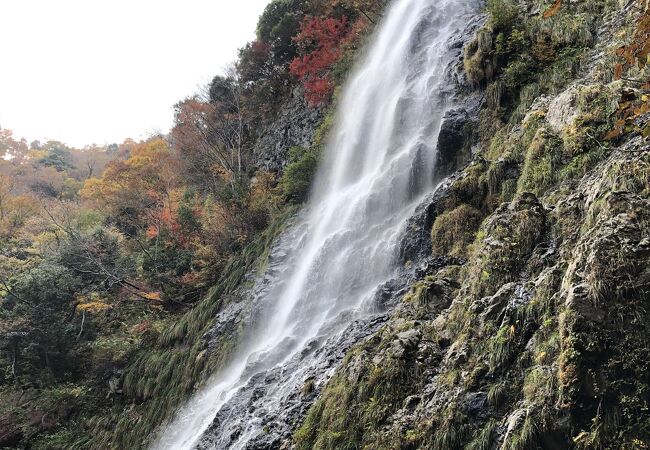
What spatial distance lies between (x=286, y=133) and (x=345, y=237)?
1122 centimetres

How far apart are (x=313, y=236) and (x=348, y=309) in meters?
4.23

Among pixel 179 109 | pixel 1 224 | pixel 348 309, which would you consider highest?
pixel 1 224

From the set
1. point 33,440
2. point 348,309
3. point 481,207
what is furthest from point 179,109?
point 481,207

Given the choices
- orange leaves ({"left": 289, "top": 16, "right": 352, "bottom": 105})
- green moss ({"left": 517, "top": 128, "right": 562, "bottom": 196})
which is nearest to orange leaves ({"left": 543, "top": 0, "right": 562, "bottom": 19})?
green moss ({"left": 517, "top": 128, "right": 562, "bottom": 196})

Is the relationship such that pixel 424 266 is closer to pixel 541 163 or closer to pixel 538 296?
pixel 541 163

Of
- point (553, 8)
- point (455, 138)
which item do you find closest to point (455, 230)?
point (455, 138)

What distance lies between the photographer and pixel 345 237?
1158 cm

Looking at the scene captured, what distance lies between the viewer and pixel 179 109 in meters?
25.0

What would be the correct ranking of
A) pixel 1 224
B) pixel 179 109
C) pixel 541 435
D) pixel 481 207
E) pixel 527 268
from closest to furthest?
pixel 541 435 → pixel 527 268 → pixel 481 207 → pixel 179 109 → pixel 1 224

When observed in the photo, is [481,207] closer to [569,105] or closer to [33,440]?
[569,105]

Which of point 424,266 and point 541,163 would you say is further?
point 424,266

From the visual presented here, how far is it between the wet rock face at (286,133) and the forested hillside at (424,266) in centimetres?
12

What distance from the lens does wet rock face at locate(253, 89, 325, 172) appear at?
2006 cm

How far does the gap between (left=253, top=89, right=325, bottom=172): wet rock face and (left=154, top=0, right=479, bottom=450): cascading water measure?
3.31 metres
